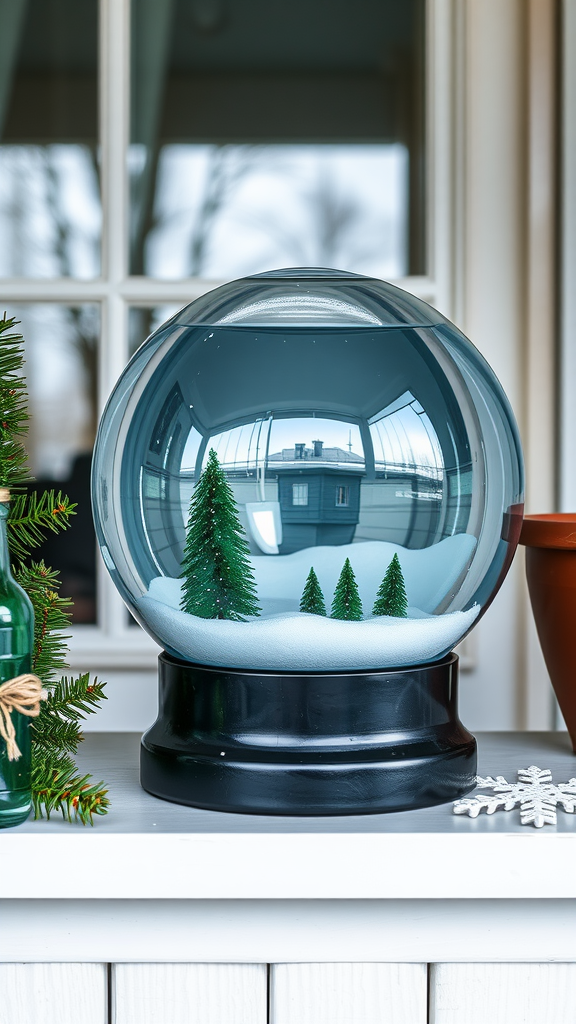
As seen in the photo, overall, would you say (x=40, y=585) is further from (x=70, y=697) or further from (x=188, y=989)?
(x=188, y=989)

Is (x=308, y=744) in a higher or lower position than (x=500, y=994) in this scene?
higher

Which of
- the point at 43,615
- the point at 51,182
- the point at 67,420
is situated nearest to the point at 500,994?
the point at 43,615

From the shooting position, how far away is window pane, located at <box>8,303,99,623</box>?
4.95ft

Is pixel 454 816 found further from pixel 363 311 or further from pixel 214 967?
pixel 363 311

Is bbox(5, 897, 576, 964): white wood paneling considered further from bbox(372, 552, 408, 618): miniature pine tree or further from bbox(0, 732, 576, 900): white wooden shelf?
bbox(372, 552, 408, 618): miniature pine tree

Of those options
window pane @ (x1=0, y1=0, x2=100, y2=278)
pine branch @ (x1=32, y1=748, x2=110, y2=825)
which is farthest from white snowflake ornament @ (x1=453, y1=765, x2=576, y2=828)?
window pane @ (x1=0, y1=0, x2=100, y2=278)

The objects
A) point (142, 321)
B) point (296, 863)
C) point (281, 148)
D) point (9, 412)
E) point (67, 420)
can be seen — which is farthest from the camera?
point (281, 148)

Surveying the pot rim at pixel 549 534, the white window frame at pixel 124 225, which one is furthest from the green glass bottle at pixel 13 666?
the white window frame at pixel 124 225

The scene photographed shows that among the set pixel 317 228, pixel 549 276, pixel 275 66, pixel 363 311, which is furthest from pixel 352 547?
pixel 275 66

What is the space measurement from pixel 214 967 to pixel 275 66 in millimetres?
2251

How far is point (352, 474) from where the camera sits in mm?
A: 706

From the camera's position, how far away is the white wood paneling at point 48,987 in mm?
703

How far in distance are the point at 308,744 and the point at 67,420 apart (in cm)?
182

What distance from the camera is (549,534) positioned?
33.3 inches
